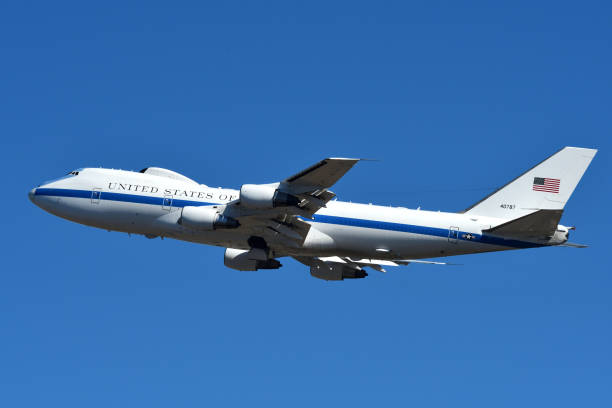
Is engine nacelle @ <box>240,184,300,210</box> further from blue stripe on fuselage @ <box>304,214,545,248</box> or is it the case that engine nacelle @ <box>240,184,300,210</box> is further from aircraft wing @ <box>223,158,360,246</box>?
blue stripe on fuselage @ <box>304,214,545,248</box>

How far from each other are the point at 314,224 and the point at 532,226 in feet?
38.5

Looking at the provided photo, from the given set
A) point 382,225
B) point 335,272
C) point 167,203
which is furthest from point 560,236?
point 167,203

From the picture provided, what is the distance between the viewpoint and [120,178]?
52594mm

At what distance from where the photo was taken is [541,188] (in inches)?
2061

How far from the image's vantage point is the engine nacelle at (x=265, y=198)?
4634 cm

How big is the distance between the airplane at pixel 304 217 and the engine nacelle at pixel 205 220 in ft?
0.18

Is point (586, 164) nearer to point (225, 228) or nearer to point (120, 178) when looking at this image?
point (225, 228)

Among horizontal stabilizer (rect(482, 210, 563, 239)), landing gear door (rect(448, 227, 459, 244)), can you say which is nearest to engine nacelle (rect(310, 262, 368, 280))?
landing gear door (rect(448, 227, 459, 244))

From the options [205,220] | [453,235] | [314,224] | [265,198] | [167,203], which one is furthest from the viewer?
[167,203]

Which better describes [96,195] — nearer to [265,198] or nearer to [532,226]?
[265,198]

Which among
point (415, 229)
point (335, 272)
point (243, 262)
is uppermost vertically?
point (415, 229)

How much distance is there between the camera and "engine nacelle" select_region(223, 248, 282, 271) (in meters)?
54.1

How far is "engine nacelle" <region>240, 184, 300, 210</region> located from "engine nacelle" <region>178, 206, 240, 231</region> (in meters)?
2.65

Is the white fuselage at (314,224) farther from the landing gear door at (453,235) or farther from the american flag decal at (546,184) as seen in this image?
the american flag decal at (546,184)
